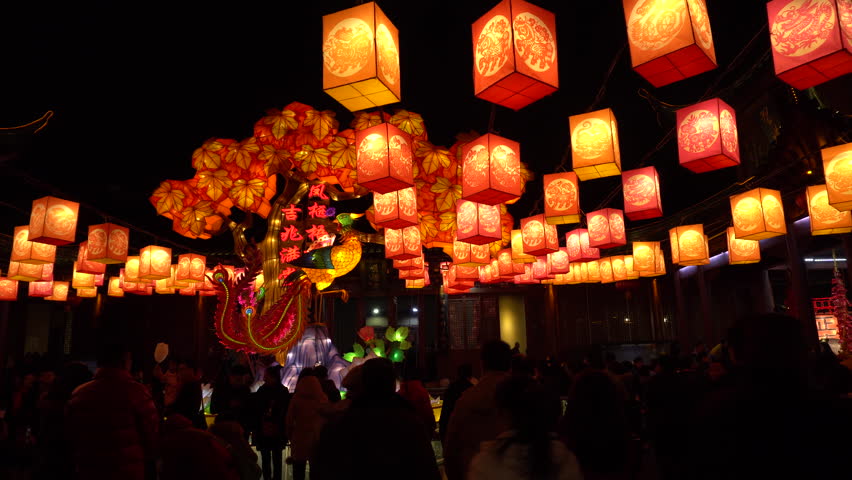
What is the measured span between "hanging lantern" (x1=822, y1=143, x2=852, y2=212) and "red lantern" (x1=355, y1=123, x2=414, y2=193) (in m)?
3.84

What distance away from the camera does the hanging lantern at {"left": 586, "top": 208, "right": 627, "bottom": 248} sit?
7.42 metres

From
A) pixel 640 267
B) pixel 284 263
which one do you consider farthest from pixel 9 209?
pixel 640 267

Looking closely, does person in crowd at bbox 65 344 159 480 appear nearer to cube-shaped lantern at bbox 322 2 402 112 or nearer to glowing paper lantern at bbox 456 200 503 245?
cube-shaped lantern at bbox 322 2 402 112

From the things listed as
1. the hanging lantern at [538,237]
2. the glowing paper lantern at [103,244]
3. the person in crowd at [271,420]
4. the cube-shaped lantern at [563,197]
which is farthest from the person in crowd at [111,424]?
the glowing paper lantern at [103,244]

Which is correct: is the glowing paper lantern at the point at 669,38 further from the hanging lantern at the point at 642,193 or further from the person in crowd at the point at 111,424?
the person in crowd at the point at 111,424

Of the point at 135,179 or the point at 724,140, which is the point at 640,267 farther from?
the point at 135,179

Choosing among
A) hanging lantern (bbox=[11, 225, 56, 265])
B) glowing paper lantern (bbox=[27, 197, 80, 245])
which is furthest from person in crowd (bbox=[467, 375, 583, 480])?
hanging lantern (bbox=[11, 225, 56, 265])

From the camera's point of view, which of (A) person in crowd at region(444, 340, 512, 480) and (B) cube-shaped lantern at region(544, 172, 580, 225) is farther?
(B) cube-shaped lantern at region(544, 172, 580, 225)

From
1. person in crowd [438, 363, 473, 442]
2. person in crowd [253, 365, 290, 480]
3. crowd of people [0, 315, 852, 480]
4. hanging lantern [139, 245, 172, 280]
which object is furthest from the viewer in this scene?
hanging lantern [139, 245, 172, 280]

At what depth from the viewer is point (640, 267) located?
9.72 metres

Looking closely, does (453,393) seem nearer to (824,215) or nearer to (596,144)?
(596,144)

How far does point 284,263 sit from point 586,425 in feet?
21.5

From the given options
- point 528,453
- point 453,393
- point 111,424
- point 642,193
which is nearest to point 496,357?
point 528,453

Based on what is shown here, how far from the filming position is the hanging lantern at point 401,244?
7.62 m
